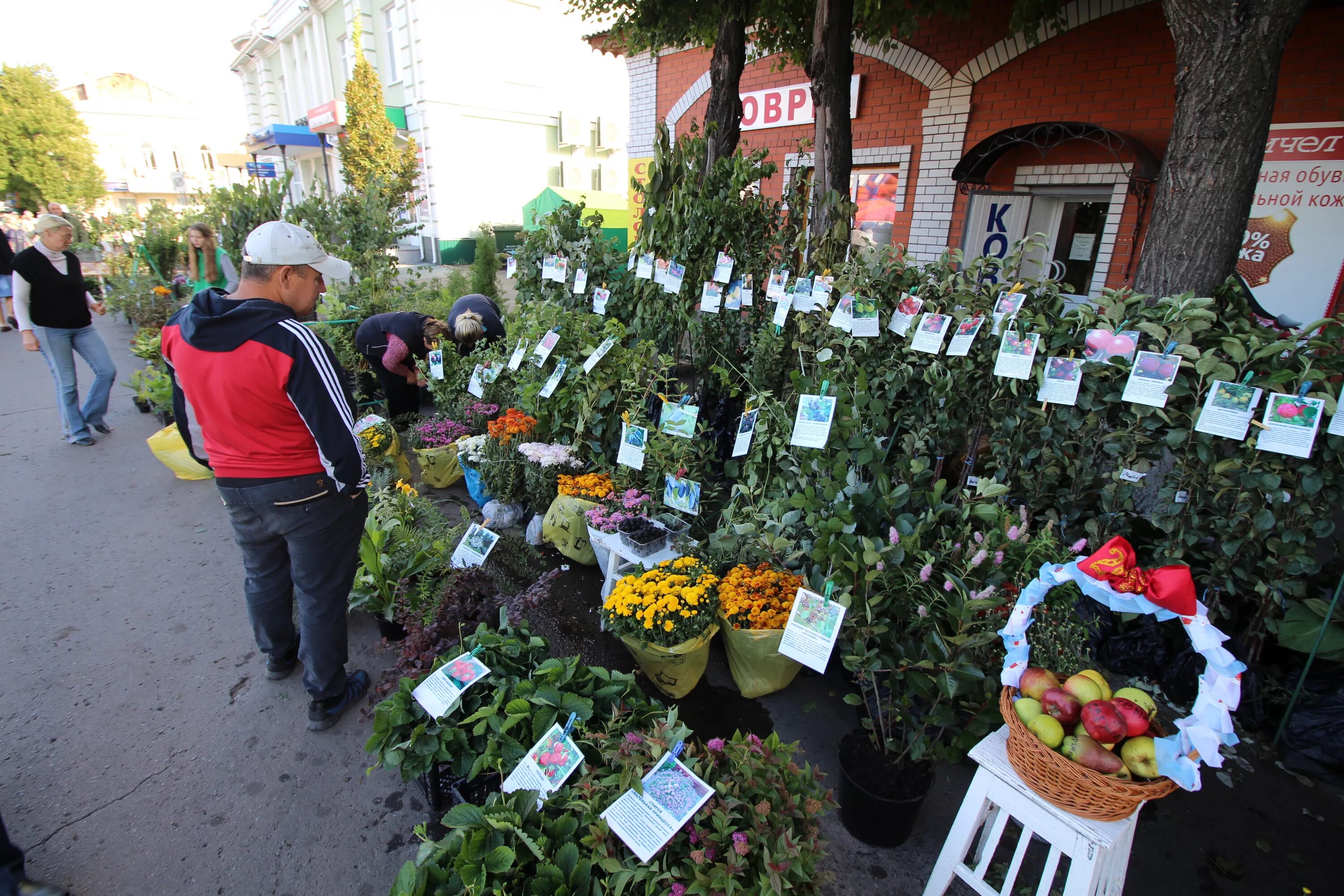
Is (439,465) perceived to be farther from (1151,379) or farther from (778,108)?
(778,108)

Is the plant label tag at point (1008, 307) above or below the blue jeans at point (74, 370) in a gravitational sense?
above

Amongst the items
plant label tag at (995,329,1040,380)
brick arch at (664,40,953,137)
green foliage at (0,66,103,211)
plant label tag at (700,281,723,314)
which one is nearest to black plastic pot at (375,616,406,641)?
plant label tag at (700,281,723,314)

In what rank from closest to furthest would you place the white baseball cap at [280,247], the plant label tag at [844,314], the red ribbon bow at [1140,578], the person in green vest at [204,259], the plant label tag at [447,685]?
the red ribbon bow at [1140,578]
the plant label tag at [447,685]
the white baseball cap at [280,247]
the plant label tag at [844,314]
the person in green vest at [204,259]

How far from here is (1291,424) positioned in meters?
2.39

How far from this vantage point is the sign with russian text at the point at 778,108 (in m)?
8.98

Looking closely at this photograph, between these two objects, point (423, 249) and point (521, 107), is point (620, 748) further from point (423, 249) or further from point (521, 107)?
point (521, 107)

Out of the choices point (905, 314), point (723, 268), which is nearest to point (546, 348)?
point (723, 268)

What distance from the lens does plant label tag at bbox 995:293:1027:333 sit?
3.00 metres

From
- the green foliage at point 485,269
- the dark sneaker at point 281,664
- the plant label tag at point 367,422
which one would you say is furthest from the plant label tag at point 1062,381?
the green foliage at point 485,269

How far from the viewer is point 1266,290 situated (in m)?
5.64

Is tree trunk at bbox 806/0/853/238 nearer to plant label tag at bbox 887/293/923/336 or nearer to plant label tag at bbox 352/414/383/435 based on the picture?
plant label tag at bbox 887/293/923/336

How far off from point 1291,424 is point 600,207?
15.8 m

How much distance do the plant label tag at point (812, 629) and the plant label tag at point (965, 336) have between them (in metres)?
1.58

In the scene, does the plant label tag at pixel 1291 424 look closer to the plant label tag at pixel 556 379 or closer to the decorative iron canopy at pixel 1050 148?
the plant label tag at pixel 556 379
